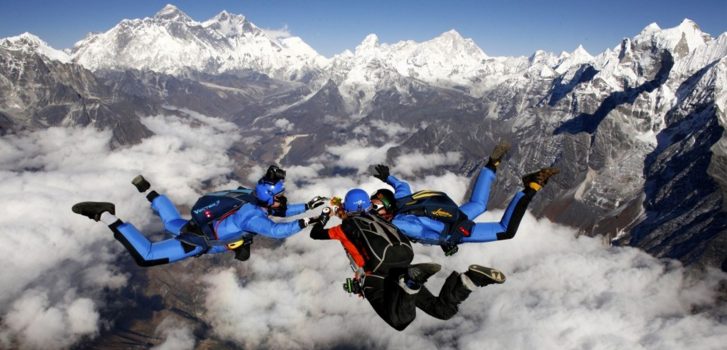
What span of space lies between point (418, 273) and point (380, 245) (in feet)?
5.46

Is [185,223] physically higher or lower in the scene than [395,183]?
lower

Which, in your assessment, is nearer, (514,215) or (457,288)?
(457,288)

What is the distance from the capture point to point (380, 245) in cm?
1485

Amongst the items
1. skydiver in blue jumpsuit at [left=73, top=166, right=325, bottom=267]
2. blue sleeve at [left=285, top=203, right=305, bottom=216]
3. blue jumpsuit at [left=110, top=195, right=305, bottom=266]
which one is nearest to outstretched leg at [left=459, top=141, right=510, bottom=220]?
skydiver in blue jumpsuit at [left=73, top=166, right=325, bottom=267]

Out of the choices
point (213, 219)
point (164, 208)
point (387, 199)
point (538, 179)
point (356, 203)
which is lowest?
point (164, 208)

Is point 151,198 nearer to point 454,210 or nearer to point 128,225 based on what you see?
point 128,225

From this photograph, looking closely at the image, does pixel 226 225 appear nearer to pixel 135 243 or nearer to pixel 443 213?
pixel 135 243

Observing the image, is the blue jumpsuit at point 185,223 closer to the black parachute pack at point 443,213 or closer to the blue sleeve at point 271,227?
the blue sleeve at point 271,227

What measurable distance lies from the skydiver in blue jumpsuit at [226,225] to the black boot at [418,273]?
5589mm

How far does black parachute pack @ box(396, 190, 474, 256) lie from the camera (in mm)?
18781

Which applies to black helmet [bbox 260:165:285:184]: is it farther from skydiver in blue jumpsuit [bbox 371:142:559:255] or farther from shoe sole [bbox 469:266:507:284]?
shoe sole [bbox 469:266:507:284]

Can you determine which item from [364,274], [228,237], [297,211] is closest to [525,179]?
[364,274]

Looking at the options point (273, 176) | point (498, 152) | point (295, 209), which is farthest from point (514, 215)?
point (273, 176)

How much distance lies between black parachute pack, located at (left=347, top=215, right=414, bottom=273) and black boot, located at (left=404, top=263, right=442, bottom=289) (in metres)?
0.64
